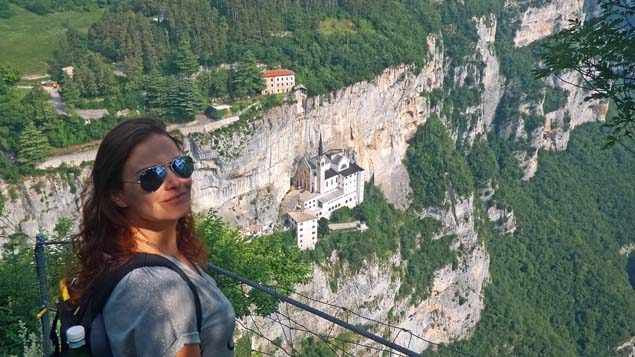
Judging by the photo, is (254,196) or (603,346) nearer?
(254,196)

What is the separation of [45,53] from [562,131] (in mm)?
41629

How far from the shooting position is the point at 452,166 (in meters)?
38.4

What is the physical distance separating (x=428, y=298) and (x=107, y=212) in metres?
32.7

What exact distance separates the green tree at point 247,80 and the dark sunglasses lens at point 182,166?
2482 cm

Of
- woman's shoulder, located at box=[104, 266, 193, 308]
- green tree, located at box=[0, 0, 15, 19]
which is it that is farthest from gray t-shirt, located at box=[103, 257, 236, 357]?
green tree, located at box=[0, 0, 15, 19]

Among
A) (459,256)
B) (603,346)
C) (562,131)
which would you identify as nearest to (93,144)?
(459,256)

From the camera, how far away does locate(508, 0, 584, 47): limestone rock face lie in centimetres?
5434

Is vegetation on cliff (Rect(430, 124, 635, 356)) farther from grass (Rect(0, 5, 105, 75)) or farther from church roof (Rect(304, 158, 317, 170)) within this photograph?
grass (Rect(0, 5, 105, 75))

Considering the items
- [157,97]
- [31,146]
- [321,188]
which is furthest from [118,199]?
[321,188]

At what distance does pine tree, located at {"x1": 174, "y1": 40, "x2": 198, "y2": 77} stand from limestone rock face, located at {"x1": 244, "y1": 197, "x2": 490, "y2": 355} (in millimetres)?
10891

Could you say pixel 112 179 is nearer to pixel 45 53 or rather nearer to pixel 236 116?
pixel 236 116

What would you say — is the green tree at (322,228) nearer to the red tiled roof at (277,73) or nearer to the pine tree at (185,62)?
the red tiled roof at (277,73)

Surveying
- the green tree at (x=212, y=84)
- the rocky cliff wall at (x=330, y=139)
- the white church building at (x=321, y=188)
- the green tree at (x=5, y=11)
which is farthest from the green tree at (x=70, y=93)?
the green tree at (x=5, y=11)

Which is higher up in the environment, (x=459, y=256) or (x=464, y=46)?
(x=464, y=46)
